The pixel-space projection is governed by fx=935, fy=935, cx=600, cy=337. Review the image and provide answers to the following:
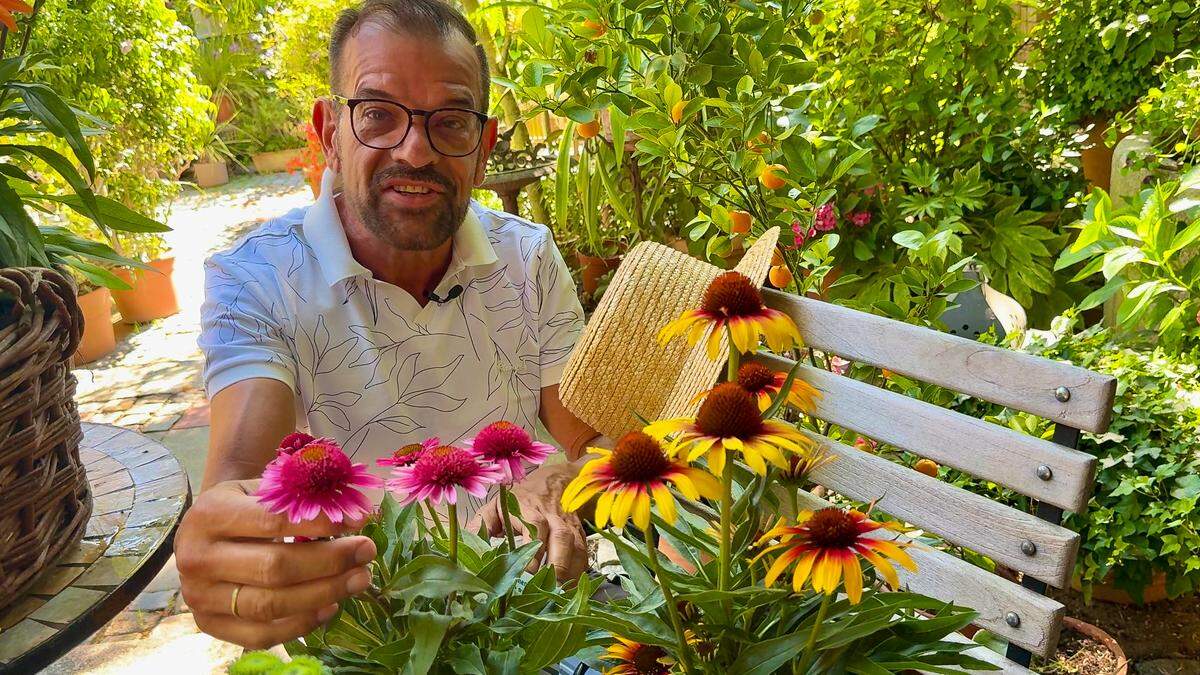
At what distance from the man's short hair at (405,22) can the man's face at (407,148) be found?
0.04ft

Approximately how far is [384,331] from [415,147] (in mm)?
326

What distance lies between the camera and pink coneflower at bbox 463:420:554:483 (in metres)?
0.75

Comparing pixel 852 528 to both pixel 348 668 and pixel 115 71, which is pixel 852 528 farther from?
pixel 115 71

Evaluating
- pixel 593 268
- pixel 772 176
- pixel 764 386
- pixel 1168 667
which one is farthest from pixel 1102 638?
pixel 593 268

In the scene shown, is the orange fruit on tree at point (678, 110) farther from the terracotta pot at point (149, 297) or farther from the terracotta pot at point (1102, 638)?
the terracotta pot at point (149, 297)

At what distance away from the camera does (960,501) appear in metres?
1.07

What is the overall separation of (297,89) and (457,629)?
285 inches

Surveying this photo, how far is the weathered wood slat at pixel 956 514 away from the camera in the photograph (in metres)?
0.99

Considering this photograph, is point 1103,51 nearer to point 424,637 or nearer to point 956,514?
point 956,514

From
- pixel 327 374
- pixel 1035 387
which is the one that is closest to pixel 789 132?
pixel 1035 387

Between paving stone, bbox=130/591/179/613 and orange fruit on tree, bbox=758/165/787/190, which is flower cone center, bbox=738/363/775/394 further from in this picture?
paving stone, bbox=130/591/179/613

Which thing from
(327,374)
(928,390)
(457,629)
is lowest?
(928,390)

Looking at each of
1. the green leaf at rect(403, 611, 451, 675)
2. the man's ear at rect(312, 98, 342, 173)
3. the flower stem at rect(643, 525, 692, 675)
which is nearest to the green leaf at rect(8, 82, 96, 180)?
the man's ear at rect(312, 98, 342, 173)

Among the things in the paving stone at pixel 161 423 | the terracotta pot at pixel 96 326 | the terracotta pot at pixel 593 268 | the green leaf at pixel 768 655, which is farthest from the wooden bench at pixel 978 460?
the terracotta pot at pixel 96 326
